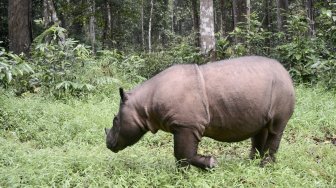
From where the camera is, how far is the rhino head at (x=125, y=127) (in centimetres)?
479

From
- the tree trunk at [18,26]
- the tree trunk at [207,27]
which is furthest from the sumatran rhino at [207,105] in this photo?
the tree trunk at [18,26]

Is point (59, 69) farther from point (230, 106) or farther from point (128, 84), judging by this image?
point (230, 106)

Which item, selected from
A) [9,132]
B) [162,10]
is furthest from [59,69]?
[162,10]

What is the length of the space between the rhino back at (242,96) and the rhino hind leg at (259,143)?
1.32ft

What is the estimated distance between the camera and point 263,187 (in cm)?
436

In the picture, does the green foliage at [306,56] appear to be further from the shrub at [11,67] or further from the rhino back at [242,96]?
the shrub at [11,67]

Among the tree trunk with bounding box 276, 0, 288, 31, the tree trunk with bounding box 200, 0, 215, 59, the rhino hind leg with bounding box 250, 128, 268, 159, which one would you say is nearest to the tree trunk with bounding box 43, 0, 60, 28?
the tree trunk with bounding box 200, 0, 215, 59

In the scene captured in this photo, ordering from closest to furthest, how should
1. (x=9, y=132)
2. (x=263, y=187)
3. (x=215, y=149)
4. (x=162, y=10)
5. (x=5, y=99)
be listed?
(x=263, y=187) → (x=215, y=149) → (x=9, y=132) → (x=5, y=99) → (x=162, y=10)

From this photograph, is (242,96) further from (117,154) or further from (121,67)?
(121,67)

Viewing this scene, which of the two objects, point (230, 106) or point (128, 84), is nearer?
point (230, 106)

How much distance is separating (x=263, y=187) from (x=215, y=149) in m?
2.21

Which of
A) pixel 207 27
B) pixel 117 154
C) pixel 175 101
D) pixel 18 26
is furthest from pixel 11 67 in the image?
pixel 18 26

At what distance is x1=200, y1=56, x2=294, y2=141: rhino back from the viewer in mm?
4625

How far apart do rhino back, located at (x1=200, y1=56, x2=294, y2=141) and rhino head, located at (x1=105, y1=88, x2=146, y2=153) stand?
32.2 inches
